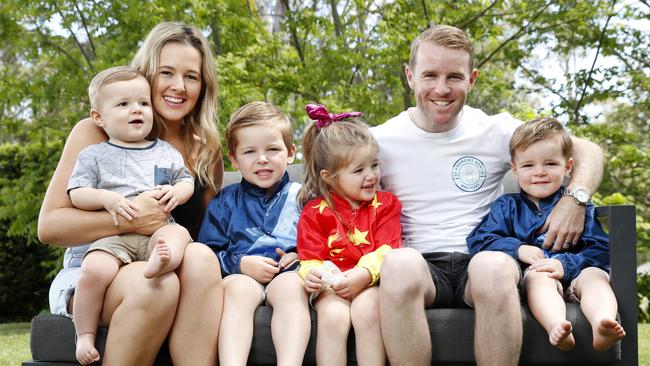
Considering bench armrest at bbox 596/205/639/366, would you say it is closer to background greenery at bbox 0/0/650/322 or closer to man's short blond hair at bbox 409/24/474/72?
man's short blond hair at bbox 409/24/474/72

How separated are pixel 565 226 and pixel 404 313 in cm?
74

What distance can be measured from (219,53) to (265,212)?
3860 millimetres

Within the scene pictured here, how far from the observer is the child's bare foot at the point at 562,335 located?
2252 millimetres

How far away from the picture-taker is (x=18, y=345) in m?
5.79

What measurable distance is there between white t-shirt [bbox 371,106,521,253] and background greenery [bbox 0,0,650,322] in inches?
109

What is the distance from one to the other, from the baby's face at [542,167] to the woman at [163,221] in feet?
4.03

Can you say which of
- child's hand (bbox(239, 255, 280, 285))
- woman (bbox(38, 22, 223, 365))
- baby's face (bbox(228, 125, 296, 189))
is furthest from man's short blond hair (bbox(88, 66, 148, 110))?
child's hand (bbox(239, 255, 280, 285))

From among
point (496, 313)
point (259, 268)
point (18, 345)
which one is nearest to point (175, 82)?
point (259, 268)

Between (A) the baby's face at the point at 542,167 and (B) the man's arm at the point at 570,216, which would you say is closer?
(B) the man's arm at the point at 570,216

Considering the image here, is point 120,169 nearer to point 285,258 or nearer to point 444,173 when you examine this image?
point 285,258

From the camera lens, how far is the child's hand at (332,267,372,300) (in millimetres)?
2531

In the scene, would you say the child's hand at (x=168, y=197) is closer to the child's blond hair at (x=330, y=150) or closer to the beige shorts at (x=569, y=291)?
the child's blond hair at (x=330, y=150)

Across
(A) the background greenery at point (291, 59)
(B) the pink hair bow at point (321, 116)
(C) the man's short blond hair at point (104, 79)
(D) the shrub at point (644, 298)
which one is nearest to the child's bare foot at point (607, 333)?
(B) the pink hair bow at point (321, 116)

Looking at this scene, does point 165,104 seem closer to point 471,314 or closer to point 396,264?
point 396,264
